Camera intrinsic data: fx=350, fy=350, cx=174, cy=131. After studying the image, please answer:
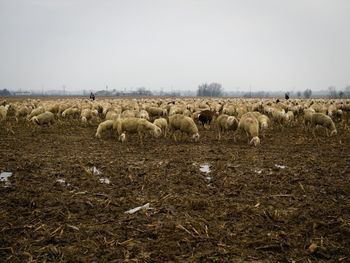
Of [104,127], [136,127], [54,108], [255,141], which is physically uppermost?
[54,108]

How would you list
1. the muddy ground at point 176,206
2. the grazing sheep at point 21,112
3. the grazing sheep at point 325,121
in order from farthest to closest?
the grazing sheep at point 21,112
the grazing sheep at point 325,121
the muddy ground at point 176,206

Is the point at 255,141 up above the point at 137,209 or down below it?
above

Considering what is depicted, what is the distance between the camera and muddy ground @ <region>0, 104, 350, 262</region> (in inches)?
204

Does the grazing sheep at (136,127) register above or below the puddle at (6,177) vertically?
Result: above

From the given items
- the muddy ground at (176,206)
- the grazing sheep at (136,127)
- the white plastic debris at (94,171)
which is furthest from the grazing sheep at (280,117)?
the white plastic debris at (94,171)

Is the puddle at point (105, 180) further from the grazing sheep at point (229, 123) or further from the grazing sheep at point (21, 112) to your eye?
the grazing sheep at point (21, 112)

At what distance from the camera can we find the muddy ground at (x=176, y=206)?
5.18 meters

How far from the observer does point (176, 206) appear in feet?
22.7

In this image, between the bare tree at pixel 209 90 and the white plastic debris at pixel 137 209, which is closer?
the white plastic debris at pixel 137 209

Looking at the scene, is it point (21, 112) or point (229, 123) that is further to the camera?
point (21, 112)

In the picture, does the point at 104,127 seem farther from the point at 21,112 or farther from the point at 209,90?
the point at 209,90

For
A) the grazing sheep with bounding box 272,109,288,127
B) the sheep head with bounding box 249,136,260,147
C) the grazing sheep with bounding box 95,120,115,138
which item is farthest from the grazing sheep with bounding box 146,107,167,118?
the sheep head with bounding box 249,136,260,147

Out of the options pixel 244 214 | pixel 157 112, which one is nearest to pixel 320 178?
pixel 244 214

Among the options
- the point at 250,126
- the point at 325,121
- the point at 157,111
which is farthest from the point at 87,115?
the point at 325,121
